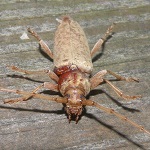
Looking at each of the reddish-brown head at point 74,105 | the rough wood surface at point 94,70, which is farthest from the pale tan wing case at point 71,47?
the reddish-brown head at point 74,105

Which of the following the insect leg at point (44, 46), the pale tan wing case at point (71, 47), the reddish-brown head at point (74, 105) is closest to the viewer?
the reddish-brown head at point (74, 105)

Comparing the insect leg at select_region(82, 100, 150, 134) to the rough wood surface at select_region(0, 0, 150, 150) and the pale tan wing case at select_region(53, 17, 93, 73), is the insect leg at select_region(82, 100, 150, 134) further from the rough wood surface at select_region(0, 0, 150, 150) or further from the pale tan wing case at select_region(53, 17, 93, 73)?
the pale tan wing case at select_region(53, 17, 93, 73)

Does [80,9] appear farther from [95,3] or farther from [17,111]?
[17,111]

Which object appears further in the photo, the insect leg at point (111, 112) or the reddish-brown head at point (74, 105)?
the reddish-brown head at point (74, 105)

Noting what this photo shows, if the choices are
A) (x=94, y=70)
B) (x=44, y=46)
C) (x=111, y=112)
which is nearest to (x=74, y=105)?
(x=111, y=112)

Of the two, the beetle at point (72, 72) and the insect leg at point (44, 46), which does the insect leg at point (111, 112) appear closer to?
the beetle at point (72, 72)

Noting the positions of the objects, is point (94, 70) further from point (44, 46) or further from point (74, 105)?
point (74, 105)

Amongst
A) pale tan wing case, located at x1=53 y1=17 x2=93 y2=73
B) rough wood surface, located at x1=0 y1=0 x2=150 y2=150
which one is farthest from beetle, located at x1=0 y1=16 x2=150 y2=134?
rough wood surface, located at x1=0 y1=0 x2=150 y2=150
